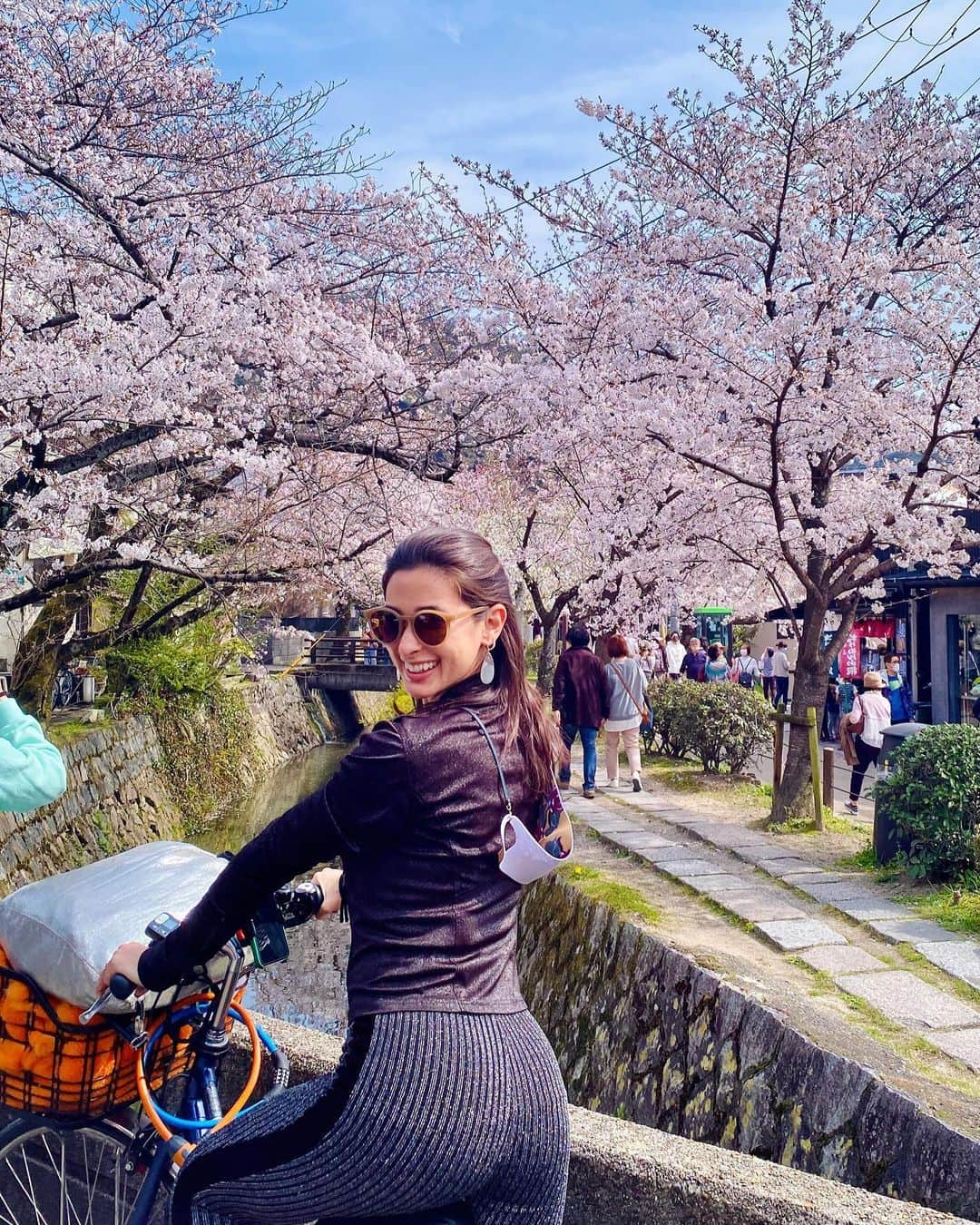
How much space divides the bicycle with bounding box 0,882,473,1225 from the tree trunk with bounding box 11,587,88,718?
10.7 metres

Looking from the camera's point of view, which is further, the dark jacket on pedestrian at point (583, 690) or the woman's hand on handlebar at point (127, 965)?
the dark jacket on pedestrian at point (583, 690)

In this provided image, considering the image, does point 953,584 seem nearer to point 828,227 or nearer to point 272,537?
point 828,227

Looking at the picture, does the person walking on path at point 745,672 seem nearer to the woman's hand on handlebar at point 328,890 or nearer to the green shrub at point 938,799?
the green shrub at point 938,799

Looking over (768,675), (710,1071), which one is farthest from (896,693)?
(710,1071)

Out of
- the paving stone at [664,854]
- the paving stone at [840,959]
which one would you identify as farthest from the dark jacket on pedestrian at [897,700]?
the paving stone at [840,959]

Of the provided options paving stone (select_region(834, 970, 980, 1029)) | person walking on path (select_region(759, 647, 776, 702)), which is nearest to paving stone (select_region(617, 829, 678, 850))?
paving stone (select_region(834, 970, 980, 1029))

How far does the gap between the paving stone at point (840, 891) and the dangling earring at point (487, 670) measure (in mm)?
5873

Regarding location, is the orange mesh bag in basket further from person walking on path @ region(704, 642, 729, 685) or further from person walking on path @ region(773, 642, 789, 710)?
person walking on path @ region(773, 642, 789, 710)

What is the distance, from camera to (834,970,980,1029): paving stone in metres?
4.75

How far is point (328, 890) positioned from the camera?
6.68 feet

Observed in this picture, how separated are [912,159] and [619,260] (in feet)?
8.86

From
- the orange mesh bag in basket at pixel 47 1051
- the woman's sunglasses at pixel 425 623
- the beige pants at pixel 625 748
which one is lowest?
the beige pants at pixel 625 748

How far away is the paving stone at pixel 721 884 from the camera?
7250 millimetres

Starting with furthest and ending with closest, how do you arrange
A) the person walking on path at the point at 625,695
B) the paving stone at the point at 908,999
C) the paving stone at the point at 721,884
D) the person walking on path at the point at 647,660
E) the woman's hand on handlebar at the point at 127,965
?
the person walking on path at the point at 647,660, the person walking on path at the point at 625,695, the paving stone at the point at 721,884, the paving stone at the point at 908,999, the woman's hand on handlebar at the point at 127,965
